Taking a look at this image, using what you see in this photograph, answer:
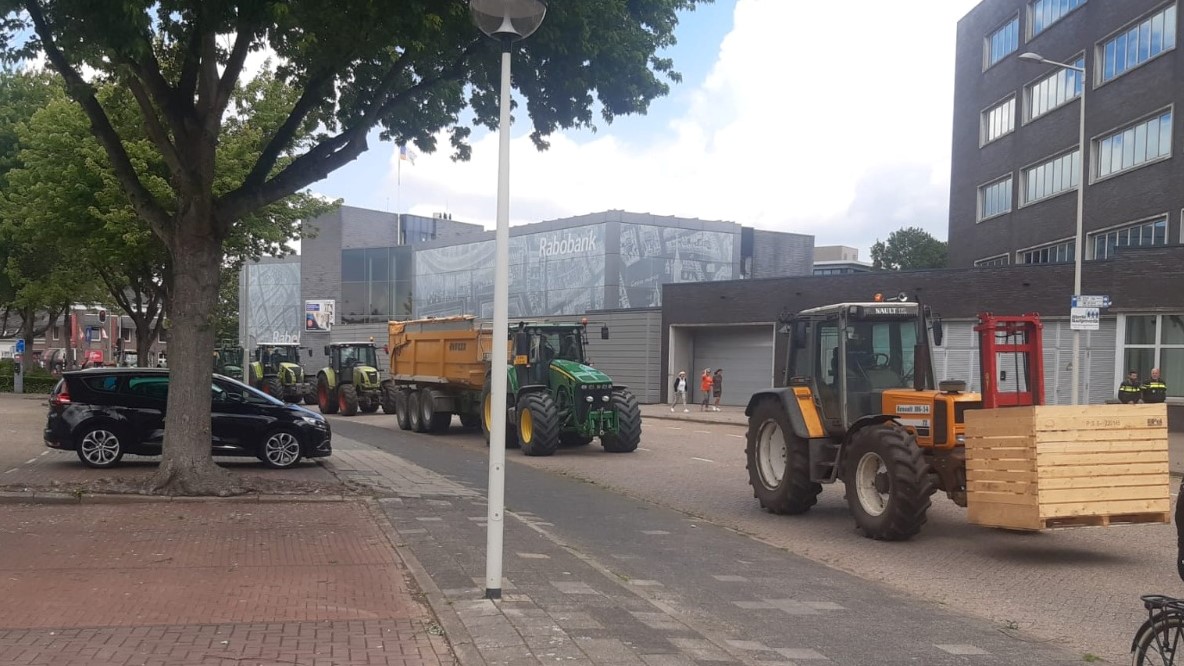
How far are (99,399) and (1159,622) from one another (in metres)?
13.6

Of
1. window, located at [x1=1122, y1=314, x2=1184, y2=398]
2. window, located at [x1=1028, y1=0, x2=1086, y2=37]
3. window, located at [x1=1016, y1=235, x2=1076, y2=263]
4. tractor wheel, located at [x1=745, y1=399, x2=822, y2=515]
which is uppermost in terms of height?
window, located at [x1=1028, y1=0, x2=1086, y2=37]

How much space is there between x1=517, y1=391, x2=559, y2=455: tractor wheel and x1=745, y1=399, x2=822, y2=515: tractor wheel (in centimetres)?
656

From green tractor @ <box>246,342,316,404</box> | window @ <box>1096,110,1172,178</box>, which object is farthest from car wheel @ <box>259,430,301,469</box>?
window @ <box>1096,110,1172,178</box>

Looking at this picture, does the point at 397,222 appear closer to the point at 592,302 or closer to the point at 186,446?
the point at 592,302

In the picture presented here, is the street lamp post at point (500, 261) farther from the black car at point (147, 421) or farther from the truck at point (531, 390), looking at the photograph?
the truck at point (531, 390)

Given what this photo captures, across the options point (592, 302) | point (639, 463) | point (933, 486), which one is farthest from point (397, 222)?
point (933, 486)

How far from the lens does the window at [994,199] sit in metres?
37.7

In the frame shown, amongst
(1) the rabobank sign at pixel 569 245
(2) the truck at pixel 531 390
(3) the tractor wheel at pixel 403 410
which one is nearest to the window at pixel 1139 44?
(2) the truck at pixel 531 390

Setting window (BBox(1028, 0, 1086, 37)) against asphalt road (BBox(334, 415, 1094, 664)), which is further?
window (BBox(1028, 0, 1086, 37))

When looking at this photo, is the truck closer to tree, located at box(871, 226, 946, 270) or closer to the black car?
the black car

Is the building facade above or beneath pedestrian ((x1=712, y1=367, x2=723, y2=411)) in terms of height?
above

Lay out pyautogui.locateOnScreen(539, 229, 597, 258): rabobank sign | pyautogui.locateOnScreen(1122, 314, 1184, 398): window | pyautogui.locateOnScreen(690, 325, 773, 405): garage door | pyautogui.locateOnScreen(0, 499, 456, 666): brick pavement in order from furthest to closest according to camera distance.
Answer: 1. pyautogui.locateOnScreen(539, 229, 597, 258): rabobank sign
2. pyautogui.locateOnScreen(690, 325, 773, 405): garage door
3. pyautogui.locateOnScreen(1122, 314, 1184, 398): window
4. pyautogui.locateOnScreen(0, 499, 456, 666): brick pavement

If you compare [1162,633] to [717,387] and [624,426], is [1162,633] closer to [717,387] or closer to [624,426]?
[624,426]

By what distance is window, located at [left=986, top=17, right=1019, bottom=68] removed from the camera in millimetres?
37250
